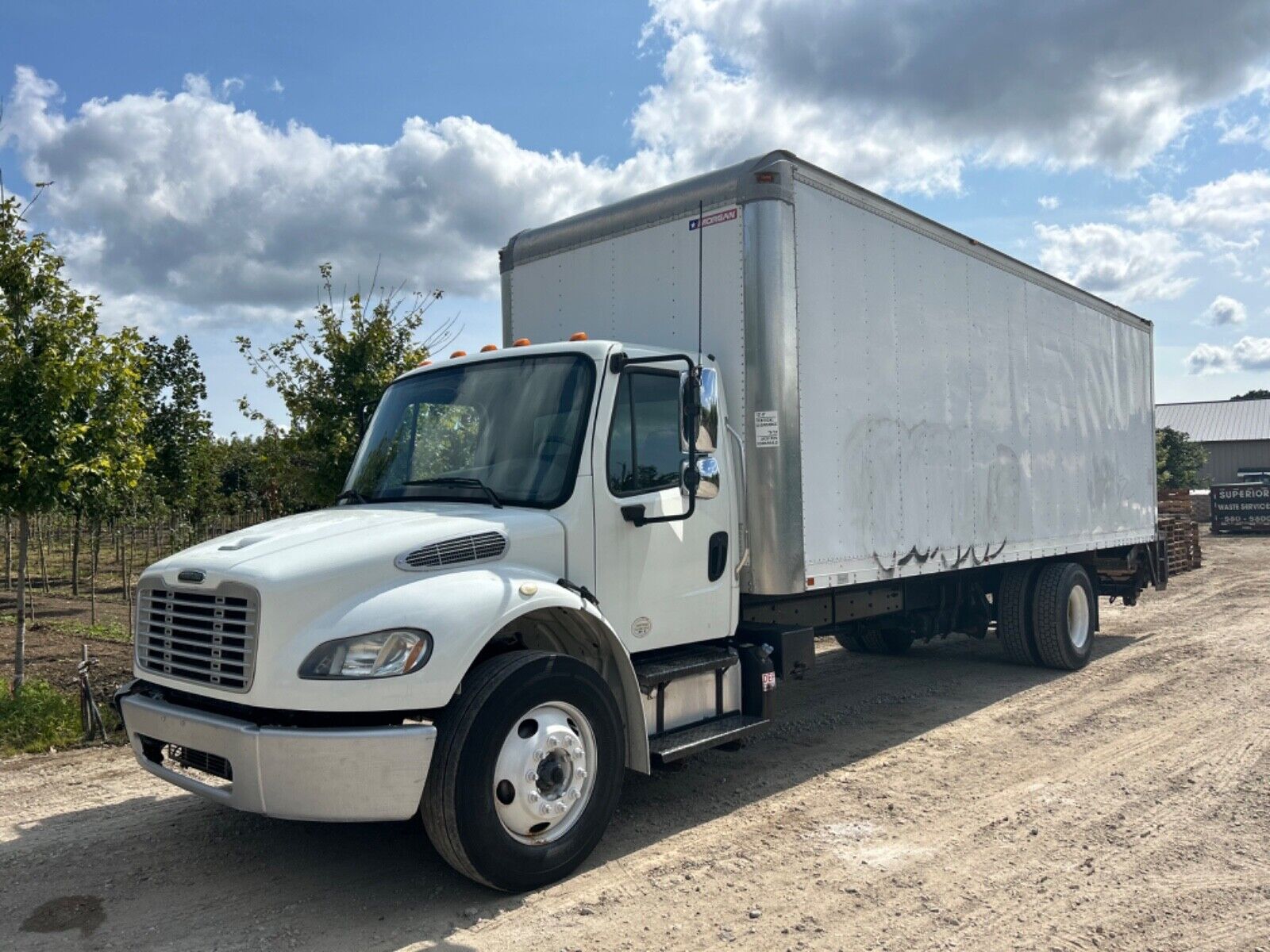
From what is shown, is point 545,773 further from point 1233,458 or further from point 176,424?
point 1233,458

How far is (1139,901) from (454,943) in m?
2.95

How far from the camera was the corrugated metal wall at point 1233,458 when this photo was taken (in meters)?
58.2

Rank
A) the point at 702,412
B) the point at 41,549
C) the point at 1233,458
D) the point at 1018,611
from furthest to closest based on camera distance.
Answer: the point at 1233,458 → the point at 41,549 → the point at 1018,611 → the point at 702,412

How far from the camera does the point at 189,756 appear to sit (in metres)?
4.36

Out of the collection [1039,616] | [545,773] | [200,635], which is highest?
[200,635]

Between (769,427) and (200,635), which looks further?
(769,427)

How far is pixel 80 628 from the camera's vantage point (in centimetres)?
1404

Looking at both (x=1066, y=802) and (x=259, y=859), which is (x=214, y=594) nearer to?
(x=259, y=859)

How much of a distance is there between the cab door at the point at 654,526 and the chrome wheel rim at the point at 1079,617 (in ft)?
18.9

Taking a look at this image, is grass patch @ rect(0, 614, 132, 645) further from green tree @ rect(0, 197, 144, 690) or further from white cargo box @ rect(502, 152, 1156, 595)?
white cargo box @ rect(502, 152, 1156, 595)

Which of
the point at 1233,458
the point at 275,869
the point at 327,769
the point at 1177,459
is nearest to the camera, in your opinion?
the point at 327,769

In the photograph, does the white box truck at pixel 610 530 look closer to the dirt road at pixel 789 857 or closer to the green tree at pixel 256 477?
the dirt road at pixel 789 857

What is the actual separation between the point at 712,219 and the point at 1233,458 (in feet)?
212

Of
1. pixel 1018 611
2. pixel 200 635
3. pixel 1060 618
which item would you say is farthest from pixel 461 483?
pixel 1060 618
